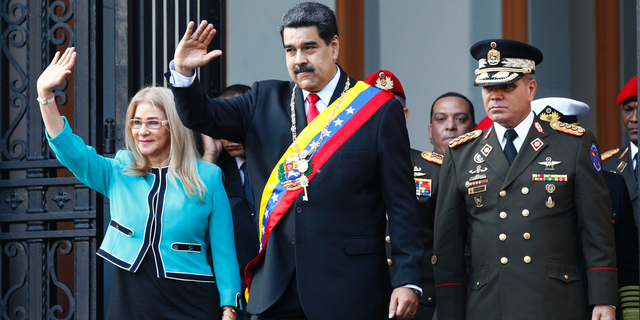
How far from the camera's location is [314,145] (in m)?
3.29

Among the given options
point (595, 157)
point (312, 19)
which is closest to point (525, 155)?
point (595, 157)

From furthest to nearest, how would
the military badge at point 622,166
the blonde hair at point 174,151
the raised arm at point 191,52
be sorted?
the military badge at point 622,166 → the blonde hair at point 174,151 → the raised arm at point 191,52

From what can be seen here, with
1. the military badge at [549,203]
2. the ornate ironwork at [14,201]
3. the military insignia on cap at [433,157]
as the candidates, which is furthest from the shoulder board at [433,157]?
the ornate ironwork at [14,201]

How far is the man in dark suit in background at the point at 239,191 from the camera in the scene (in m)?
4.34

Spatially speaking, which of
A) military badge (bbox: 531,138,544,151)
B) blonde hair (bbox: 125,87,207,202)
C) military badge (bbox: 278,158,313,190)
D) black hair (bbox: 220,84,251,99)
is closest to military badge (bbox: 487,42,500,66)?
military badge (bbox: 531,138,544,151)

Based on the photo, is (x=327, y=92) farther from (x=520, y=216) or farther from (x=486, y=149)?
(x=520, y=216)

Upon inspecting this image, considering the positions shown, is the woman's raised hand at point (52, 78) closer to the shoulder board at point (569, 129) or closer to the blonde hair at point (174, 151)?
the blonde hair at point (174, 151)

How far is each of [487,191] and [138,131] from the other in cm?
155

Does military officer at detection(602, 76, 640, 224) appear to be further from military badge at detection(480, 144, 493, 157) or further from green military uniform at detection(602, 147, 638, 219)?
military badge at detection(480, 144, 493, 157)

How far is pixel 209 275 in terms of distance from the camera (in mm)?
3762

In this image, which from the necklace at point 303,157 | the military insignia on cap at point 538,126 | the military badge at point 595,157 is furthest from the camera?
the military insignia on cap at point 538,126

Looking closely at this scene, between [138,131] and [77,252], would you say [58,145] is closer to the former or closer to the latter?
[138,131]

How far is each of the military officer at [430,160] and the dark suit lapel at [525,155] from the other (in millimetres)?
649

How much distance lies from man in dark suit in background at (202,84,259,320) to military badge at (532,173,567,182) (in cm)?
141
